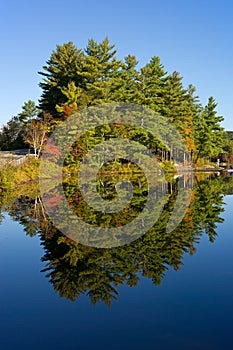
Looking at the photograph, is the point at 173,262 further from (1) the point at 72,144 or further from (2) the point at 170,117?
(2) the point at 170,117

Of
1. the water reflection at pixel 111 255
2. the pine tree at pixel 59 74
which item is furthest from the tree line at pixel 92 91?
the water reflection at pixel 111 255

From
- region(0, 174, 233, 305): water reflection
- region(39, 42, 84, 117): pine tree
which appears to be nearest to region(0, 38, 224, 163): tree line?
region(39, 42, 84, 117): pine tree

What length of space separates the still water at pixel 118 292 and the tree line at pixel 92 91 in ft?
80.5

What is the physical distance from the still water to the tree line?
24.5 metres

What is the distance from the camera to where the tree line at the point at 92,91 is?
33438 millimetres

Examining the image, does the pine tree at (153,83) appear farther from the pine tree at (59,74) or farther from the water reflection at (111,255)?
the water reflection at (111,255)

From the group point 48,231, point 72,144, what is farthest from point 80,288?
point 72,144

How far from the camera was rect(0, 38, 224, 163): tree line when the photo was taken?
33.4m

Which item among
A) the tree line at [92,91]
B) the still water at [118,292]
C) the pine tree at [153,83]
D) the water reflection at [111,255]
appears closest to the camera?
the still water at [118,292]

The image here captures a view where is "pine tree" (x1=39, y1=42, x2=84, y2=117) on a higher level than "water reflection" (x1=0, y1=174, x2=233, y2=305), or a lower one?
higher

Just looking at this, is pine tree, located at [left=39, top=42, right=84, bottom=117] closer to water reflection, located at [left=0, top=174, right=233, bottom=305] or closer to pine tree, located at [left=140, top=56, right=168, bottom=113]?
pine tree, located at [left=140, top=56, right=168, bottom=113]

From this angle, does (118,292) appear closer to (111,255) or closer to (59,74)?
(111,255)

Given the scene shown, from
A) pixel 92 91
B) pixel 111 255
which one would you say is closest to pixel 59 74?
pixel 92 91

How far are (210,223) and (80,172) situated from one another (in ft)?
78.1
